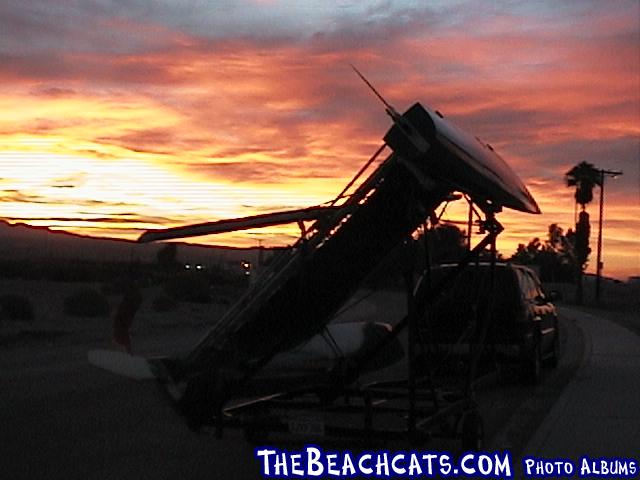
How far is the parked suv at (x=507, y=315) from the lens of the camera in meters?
16.0

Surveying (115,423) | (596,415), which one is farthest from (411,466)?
(596,415)

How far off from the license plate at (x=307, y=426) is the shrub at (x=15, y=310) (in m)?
27.4

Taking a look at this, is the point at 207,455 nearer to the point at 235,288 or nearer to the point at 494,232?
the point at 494,232

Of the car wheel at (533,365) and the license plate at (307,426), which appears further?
the car wheel at (533,365)

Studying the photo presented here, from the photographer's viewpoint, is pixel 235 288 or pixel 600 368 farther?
pixel 235 288

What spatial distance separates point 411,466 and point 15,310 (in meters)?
28.0

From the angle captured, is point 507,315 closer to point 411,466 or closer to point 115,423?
point 115,423

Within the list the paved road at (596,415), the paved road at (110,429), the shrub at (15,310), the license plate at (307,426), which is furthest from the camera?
the shrub at (15,310)

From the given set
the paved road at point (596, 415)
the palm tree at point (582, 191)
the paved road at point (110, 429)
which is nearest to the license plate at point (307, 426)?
the paved road at point (110, 429)

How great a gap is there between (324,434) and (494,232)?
2.36 metres

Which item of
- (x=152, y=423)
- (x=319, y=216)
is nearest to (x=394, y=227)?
(x=319, y=216)

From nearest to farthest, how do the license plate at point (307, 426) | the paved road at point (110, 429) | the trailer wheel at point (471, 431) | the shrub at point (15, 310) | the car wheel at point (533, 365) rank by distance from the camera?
the license plate at point (307, 426)
the paved road at point (110, 429)
the trailer wheel at point (471, 431)
the car wheel at point (533, 365)
the shrub at point (15, 310)

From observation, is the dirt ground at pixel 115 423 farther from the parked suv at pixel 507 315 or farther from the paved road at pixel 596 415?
the parked suv at pixel 507 315

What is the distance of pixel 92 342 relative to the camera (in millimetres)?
26469
